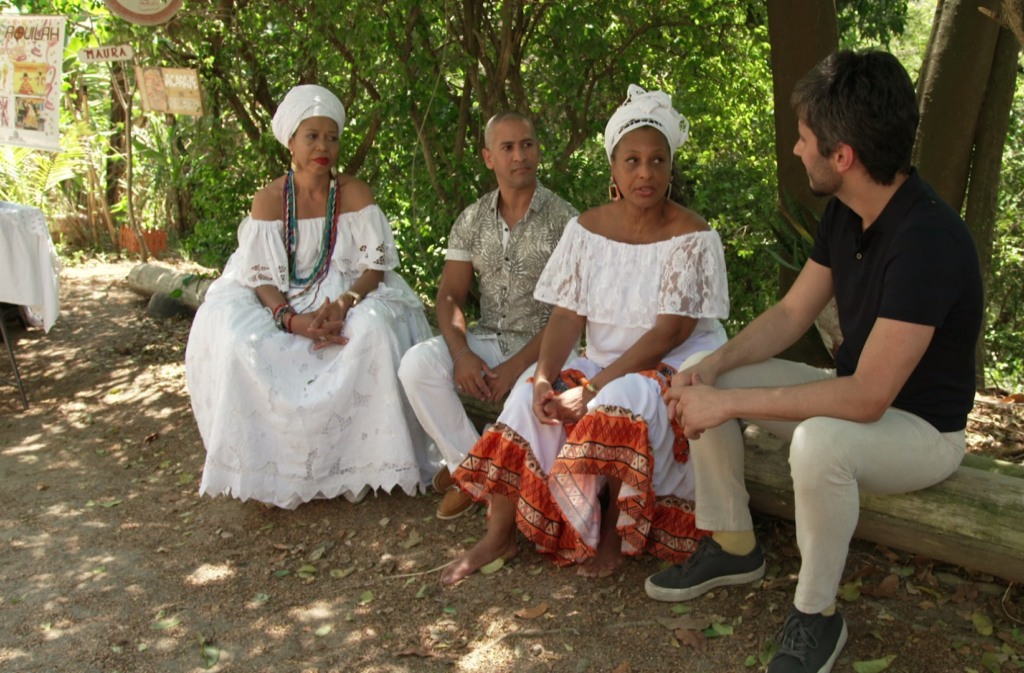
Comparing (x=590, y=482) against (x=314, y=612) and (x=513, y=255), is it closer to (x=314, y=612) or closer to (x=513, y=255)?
(x=314, y=612)

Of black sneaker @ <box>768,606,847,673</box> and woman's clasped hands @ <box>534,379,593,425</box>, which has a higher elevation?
woman's clasped hands @ <box>534,379,593,425</box>

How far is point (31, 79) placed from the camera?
20.4 feet

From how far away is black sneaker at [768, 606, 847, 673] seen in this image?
2.83 m

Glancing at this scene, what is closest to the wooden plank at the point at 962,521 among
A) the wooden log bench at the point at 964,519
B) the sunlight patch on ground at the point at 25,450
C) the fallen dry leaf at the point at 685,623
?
the wooden log bench at the point at 964,519

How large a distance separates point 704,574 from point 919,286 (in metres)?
1.22

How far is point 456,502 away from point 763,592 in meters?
1.34

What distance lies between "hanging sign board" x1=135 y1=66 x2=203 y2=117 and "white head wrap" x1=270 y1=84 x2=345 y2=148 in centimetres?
243

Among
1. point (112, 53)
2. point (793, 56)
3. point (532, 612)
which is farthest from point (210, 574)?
point (112, 53)

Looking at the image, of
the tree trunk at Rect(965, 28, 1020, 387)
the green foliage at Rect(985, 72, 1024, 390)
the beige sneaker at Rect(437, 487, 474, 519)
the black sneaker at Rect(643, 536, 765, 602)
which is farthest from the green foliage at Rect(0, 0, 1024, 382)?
the black sneaker at Rect(643, 536, 765, 602)

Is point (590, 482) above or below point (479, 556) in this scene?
above

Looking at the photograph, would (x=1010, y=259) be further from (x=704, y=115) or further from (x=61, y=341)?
(x=61, y=341)

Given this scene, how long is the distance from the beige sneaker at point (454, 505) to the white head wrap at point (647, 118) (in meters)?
1.54

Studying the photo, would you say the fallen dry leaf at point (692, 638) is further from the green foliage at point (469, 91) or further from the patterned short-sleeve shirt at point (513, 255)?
the green foliage at point (469, 91)

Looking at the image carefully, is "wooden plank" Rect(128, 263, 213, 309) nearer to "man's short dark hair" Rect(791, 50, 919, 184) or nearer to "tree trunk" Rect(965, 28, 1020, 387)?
"tree trunk" Rect(965, 28, 1020, 387)
